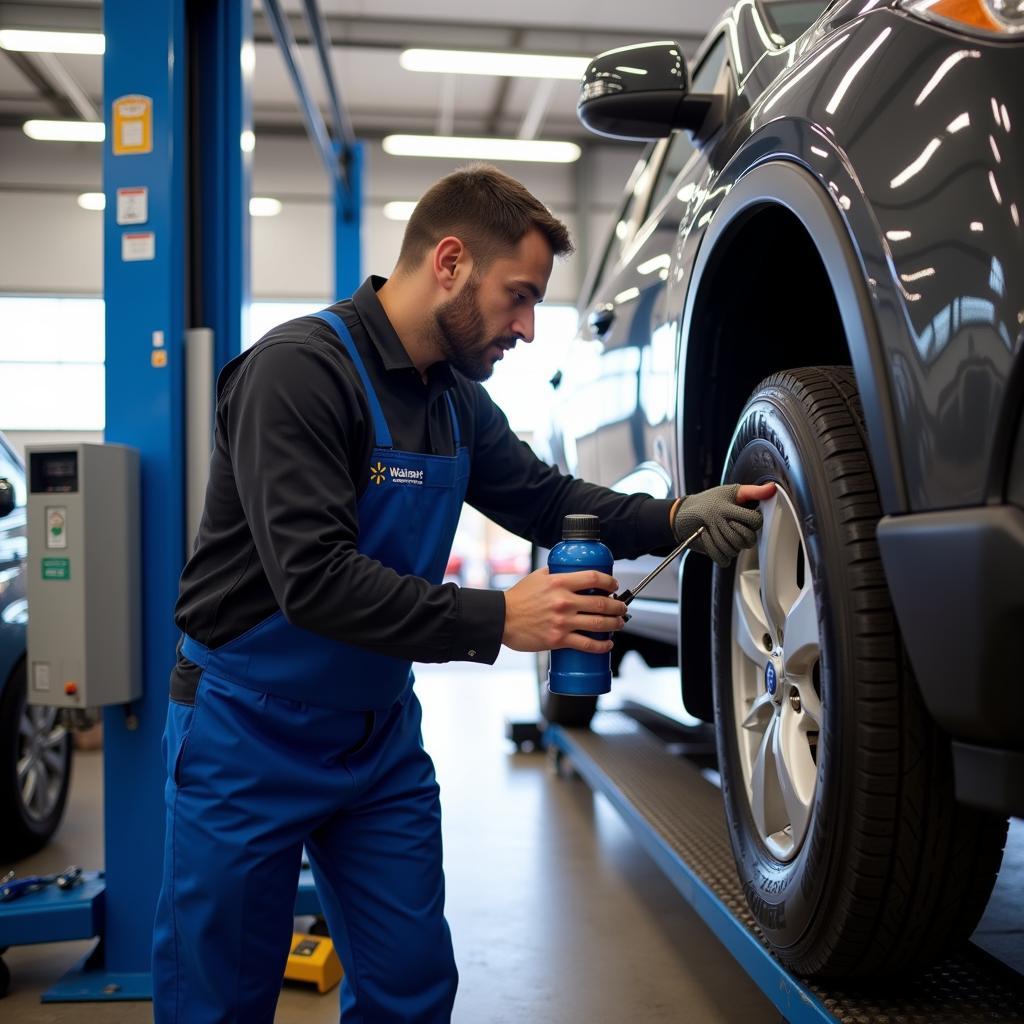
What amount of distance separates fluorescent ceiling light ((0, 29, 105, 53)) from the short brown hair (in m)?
7.08

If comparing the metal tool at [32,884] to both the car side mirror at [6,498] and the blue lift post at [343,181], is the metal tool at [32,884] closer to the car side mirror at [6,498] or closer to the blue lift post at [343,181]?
the car side mirror at [6,498]

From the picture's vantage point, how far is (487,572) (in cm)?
1261

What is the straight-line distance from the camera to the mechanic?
4.39 ft

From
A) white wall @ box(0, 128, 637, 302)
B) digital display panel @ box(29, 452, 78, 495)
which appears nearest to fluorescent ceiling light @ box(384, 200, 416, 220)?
white wall @ box(0, 128, 637, 302)

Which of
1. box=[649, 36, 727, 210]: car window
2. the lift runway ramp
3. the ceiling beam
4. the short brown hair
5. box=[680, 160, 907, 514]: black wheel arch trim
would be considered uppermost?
the ceiling beam

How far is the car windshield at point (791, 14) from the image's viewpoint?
1884 millimetres

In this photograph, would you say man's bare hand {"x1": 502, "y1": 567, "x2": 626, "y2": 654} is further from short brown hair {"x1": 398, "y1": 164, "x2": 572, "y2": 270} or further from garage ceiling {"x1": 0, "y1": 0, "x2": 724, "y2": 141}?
garage ceiling {"x1": 0, "y1": 0, "x2": 724, "y2": 141}

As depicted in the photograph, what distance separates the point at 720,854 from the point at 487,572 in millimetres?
10674

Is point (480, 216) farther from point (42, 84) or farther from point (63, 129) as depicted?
point (42, 84)

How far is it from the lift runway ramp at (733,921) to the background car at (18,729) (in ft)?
5.32

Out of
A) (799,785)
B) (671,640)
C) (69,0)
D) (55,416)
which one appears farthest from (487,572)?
(799,785)

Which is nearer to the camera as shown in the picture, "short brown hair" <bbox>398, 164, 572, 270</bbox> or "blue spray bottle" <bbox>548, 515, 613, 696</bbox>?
"blue spray bottle" <bbox>548, 515, 613, 696</bbox>

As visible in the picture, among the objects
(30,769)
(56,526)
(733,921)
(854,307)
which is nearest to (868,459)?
(854,307)

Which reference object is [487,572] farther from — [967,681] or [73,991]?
[967,681]
